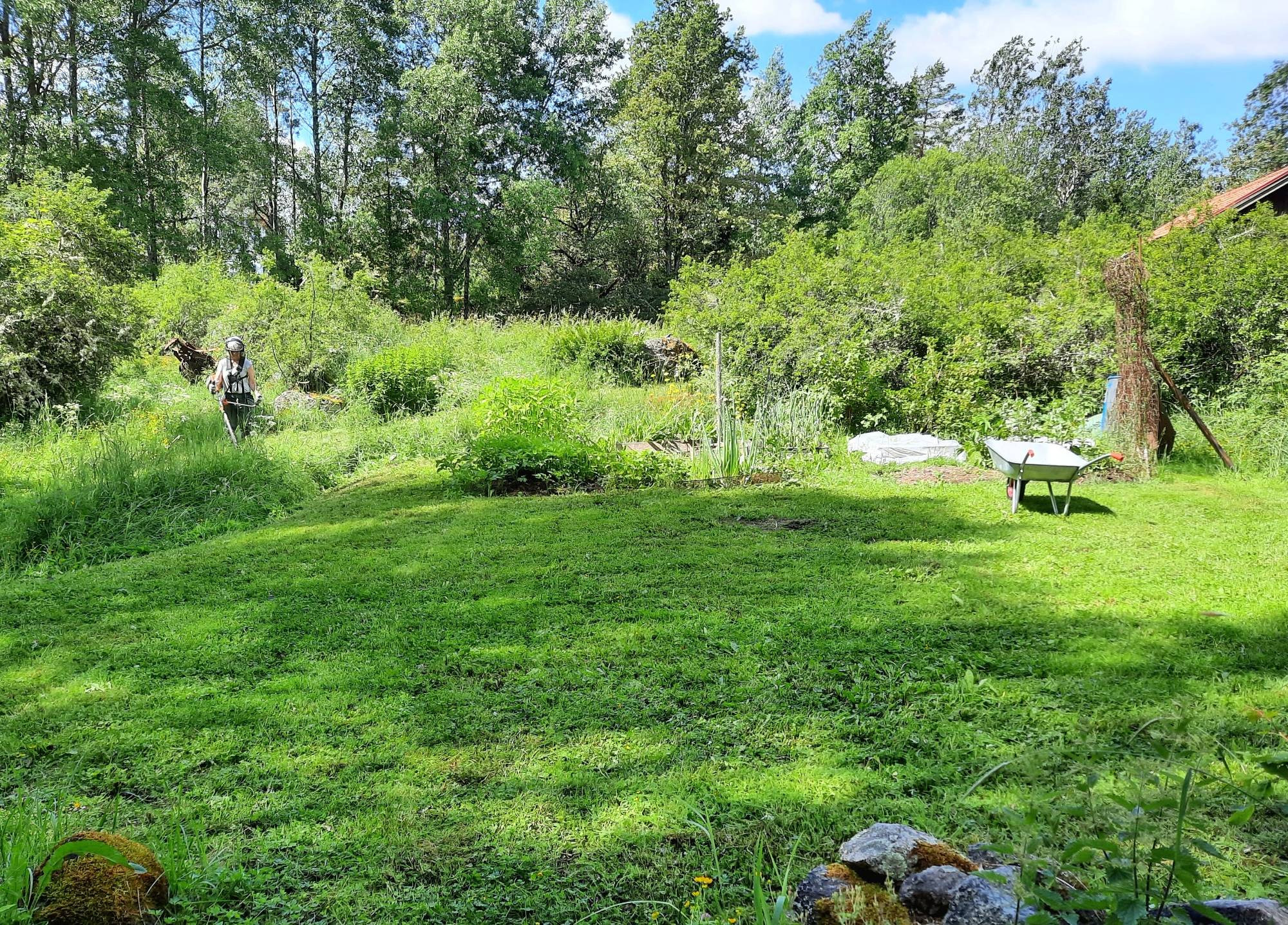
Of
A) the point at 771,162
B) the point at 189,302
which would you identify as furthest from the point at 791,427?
the point at 771,162

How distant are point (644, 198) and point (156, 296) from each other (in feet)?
65.3

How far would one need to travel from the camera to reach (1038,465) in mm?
5438

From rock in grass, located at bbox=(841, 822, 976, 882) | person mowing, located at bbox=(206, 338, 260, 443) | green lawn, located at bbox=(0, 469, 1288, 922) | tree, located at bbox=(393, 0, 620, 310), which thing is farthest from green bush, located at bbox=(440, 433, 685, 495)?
tree, located at bbox=(393, 0, 620, 310)

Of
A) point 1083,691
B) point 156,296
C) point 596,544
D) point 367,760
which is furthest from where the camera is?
point 156,296

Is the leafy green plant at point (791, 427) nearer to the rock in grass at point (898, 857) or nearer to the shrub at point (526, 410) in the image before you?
the shrub at point (526, 410)

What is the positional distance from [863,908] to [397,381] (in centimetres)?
1021

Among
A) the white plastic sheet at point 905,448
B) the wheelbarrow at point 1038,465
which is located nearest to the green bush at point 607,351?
A: the white plastic sheet at point 905,448

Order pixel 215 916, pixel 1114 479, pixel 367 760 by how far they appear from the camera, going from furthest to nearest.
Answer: pixel 1114 479
pixel 367 760
pixel 215 916

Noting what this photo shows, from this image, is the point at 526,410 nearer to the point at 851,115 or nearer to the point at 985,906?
the point at 985,906

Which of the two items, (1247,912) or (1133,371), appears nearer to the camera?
(1247,912)

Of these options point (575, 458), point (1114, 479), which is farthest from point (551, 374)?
point (1114, 479)

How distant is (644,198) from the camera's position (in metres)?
29.5

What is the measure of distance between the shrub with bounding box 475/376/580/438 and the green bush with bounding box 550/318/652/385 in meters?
4.69

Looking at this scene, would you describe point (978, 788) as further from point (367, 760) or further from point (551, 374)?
point (551, 374)
